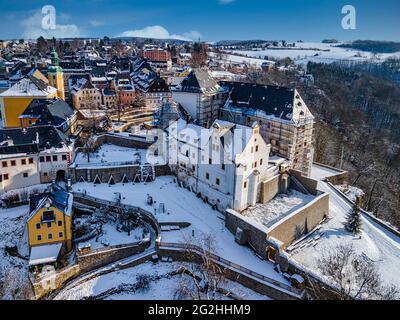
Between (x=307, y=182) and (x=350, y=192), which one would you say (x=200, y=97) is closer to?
(x=307, y=182)

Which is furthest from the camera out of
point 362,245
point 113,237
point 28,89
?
point 28,89

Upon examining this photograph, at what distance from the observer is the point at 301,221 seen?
31.7 meters

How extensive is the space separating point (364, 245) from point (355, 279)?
769 cm

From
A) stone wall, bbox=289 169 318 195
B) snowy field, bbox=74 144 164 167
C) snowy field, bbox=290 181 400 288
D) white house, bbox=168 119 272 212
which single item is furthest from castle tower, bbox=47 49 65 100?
snowy field, bbox=290 181 400 288

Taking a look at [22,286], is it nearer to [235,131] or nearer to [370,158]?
[235,131]

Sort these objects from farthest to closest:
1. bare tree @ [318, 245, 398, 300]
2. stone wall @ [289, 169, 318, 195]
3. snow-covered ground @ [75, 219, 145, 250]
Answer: stone wall @ [289, 169, 318, 195], snow-covered ground @ [75, 219, 145, 250], bare tree @ [318, 245, 398, 300]

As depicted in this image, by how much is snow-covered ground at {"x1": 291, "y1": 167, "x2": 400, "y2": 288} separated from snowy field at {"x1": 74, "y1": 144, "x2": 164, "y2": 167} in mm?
20164

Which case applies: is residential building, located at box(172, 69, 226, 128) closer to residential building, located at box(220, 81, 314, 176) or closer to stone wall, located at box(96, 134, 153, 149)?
residential building, located at box(220, 81, 314, 176)

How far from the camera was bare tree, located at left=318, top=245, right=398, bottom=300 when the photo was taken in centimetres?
2100

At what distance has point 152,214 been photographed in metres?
32.0

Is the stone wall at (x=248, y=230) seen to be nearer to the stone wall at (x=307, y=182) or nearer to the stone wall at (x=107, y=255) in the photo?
the stone wall at (x=107, y=255)

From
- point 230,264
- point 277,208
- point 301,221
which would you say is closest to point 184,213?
point 230,264

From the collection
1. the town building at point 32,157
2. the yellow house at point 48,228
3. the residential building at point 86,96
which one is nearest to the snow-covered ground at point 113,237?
the yellow house at point 48,228
